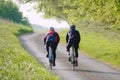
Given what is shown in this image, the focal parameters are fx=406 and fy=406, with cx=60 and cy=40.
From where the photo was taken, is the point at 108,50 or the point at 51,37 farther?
the point at 108,50

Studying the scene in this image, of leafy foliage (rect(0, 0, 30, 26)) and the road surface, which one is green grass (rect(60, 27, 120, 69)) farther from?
leafy foliage (rect(0, 0, 30, 26))

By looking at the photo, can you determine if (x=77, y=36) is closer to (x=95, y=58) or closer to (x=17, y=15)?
(x=95, y=58)

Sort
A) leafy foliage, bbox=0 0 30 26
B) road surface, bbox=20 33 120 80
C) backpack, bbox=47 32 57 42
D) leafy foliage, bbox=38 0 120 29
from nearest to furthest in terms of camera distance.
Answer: road surface, bbox=20 33 120 80 < backpack, bbox=47 32 57 42 < leafy foliage, bbox=38 0 120 29 < leafy foliage, bbox=0 0 30 26

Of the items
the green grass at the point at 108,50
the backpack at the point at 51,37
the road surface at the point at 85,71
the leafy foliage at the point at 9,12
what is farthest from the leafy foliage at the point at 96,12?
Result: the leafy foliage at the point at 9,12

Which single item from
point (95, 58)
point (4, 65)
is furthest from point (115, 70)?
point (4, 65)

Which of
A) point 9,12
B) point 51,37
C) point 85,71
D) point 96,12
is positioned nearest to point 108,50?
point 96,12

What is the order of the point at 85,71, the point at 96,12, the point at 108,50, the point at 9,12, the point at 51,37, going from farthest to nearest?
the point at 9,12 < the point at 96,12 < the point at 108,50 < the point at 51,37 < the point at 85,71

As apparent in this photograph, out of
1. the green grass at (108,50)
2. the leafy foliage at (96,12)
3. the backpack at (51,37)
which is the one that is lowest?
the green grass at (108,50)

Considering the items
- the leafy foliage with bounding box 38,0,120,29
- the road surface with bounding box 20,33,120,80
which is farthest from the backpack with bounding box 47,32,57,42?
the leafy foliage with bounding box 38,0,120,29

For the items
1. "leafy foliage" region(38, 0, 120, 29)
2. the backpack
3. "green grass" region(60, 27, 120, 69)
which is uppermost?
"leafy foliage" region(38, 0, 120, 29)

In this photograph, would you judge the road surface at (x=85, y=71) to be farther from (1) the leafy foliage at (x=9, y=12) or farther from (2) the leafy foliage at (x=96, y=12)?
(1) the leafy foliage at (x=9, y=12)

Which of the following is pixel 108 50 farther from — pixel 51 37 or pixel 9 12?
pixel 9 12

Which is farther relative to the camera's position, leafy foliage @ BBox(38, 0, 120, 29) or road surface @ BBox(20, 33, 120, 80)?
leafy foliage @ BBox(38, 0, 120, 29)

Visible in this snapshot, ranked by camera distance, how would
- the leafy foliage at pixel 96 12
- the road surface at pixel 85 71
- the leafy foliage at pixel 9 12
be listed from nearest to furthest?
the road surface at pixel 85 71, the leafy foliage at pixel 96 12, the leafy foliage at pixel 9 12
